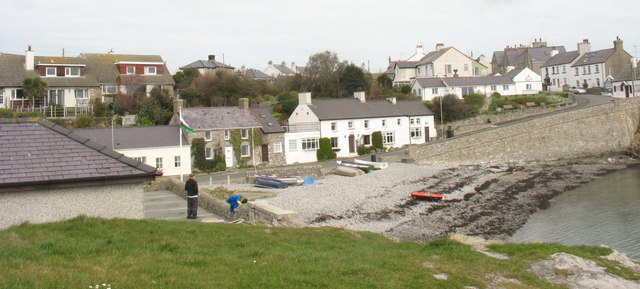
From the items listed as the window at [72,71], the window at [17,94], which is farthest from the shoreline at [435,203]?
the window at [72,71]

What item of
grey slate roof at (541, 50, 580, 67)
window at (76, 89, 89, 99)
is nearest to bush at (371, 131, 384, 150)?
window at (76, 89, 89, 99)

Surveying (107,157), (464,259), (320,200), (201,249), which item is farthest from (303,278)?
(320,200)

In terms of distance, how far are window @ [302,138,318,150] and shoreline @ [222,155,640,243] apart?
26.4 feet

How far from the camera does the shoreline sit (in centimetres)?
2503

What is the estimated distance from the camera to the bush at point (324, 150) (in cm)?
4884

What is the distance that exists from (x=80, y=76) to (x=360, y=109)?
28.2 meters

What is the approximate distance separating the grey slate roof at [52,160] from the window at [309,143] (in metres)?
35.7

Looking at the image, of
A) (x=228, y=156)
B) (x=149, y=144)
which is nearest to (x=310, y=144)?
(x=228, y=156)

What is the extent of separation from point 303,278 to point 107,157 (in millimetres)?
6644

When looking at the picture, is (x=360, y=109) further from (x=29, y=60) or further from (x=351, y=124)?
(x=29, y=60)

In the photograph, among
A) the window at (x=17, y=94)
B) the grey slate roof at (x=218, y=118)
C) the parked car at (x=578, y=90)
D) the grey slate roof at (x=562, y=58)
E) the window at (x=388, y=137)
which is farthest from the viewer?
the grey slate roof at (x=562, y=58)

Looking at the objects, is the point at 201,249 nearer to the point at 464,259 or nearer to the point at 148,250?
the point at 148,250

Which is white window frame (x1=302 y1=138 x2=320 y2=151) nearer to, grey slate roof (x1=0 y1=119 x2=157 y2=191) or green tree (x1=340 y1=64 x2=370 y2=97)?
green tree (x1=340 y1=64 x2=370 y2=97)

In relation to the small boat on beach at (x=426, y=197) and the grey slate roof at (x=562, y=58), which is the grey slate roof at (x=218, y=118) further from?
the grey slate roof at (x=562, y=58)
